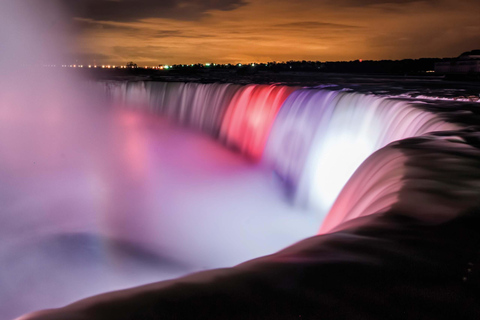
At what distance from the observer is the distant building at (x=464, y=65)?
1107 inches

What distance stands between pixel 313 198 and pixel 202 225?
7.57 feet

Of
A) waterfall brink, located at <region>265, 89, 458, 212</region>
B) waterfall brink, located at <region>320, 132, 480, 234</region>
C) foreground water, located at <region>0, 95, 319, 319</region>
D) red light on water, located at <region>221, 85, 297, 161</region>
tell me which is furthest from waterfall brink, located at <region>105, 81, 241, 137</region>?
waterfall brink, located at <region>320, 132, 480, 234</region>

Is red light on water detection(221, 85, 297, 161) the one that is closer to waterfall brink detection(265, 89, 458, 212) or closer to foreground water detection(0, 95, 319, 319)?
foreground water detection(0, 95, 319, 319)

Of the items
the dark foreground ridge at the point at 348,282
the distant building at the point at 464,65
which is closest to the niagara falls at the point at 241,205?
the dark foreground ridge at the point at 348,282

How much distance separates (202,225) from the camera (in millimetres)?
7660

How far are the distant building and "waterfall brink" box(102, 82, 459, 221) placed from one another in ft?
67.8

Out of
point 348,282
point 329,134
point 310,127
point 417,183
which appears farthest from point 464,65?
point 348,282

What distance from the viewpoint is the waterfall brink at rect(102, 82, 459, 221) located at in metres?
6.84

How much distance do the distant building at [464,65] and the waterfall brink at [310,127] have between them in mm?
20665

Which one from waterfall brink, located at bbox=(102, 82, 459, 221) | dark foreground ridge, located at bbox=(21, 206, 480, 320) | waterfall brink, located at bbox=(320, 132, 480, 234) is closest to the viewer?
dark foreground ridge, located at bbox=(21, 206, 480, 320)

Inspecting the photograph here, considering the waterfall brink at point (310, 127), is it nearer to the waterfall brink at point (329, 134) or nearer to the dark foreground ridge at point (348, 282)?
the waterfall brink at point (329, 134)

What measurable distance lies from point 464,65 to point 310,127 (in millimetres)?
26213

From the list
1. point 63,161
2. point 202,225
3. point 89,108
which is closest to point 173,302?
point 202,225

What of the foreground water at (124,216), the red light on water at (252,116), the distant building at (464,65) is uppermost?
the distant building at (464,65)
